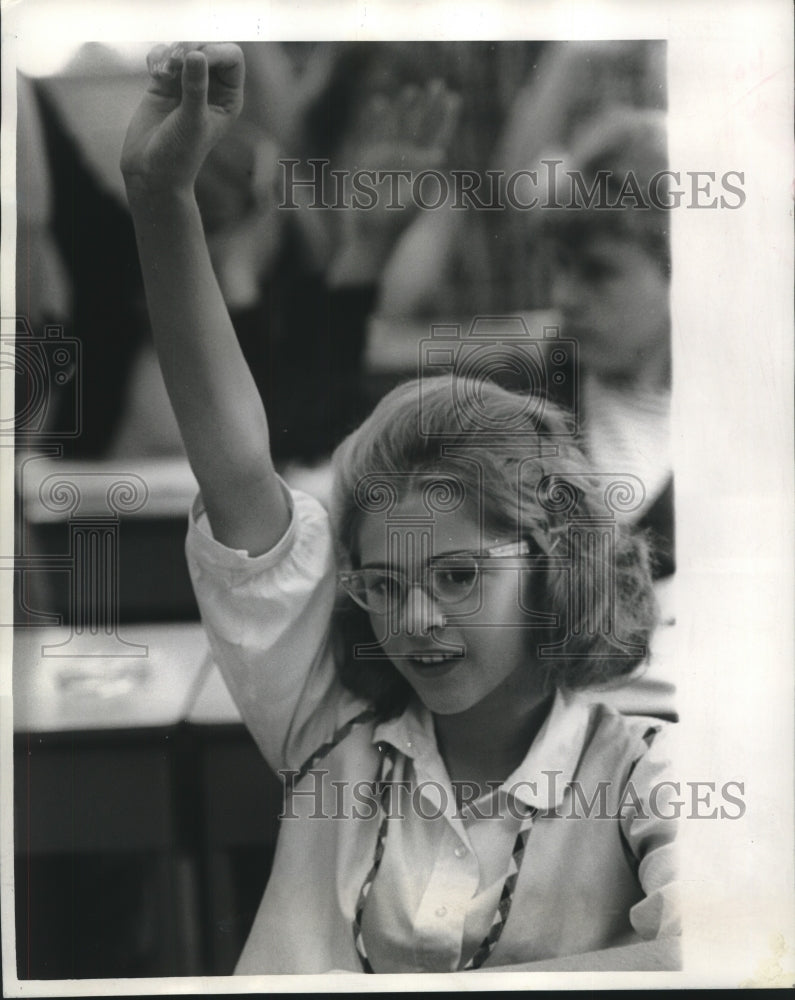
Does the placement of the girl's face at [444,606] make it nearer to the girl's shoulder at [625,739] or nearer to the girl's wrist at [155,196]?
the girl's shoulder at [625,739]

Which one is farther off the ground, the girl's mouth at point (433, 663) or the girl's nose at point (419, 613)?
the girl's nose at point (419, 613)

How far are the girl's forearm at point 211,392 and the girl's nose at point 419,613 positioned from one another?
0.34 m

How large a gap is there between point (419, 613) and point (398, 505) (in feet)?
0.84

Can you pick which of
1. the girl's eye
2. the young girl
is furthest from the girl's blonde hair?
the girl's eye

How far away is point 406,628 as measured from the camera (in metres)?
2.49

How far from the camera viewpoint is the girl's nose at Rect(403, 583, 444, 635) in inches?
98.0

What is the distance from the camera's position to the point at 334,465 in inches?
98.8

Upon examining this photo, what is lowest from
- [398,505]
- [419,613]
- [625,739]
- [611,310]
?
[625,739]

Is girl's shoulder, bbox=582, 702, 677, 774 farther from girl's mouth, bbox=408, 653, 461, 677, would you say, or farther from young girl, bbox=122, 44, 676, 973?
girl's mouth, bbox=408, 653, 461, 677

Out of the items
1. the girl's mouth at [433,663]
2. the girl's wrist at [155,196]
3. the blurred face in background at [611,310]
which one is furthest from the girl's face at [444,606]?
the girl's wrist at [155,196]

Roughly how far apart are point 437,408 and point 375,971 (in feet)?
4.35

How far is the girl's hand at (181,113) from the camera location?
8.21 feet

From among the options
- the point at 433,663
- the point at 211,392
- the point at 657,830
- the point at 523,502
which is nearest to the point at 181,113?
the point at 211,392

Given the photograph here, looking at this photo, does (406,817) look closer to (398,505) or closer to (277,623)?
(277,623)
